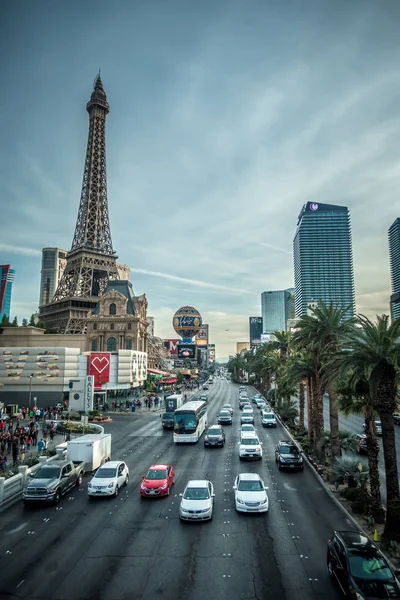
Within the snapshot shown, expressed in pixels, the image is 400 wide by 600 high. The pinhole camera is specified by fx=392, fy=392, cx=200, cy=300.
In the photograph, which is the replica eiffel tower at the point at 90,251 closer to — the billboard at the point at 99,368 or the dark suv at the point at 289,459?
the billboard at the point at 99,368

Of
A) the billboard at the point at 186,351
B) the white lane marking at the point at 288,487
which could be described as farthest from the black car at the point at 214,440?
the billboard at the point at 186,351

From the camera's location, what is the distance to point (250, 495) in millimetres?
18328

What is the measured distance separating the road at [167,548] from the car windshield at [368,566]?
124 centimetres

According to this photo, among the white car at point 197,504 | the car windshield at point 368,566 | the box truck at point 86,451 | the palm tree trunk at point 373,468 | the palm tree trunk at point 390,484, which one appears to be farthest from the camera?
the box truck at point 86,451

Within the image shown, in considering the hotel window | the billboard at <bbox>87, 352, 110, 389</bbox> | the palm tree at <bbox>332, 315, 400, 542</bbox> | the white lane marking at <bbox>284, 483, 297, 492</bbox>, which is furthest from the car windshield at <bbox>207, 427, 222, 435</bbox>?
the hotel window

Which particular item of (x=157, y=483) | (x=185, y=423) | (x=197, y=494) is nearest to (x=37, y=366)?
(x=185, y=423)

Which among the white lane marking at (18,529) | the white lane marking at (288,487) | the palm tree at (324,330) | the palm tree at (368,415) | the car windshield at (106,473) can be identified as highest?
the palm tree at (324,330)

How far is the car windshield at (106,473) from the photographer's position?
21172 mm

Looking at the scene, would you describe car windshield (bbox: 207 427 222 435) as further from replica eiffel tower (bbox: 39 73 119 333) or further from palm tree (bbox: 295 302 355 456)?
replica eiffel tower (bbox: 39 73 119 333)

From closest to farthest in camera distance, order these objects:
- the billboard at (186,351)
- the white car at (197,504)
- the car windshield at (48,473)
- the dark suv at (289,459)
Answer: the white car at (197,504) → the car windshield at (48,473) → the dark suv at (289,459) → the billboard at (186,351)

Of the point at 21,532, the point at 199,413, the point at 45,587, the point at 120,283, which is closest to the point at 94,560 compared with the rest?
the point at 45,587

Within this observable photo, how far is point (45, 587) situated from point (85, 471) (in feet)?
A: 44.6

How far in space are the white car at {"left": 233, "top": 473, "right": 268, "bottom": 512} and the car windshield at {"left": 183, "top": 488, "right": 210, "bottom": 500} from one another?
160cm

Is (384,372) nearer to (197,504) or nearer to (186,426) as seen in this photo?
(197,504)
